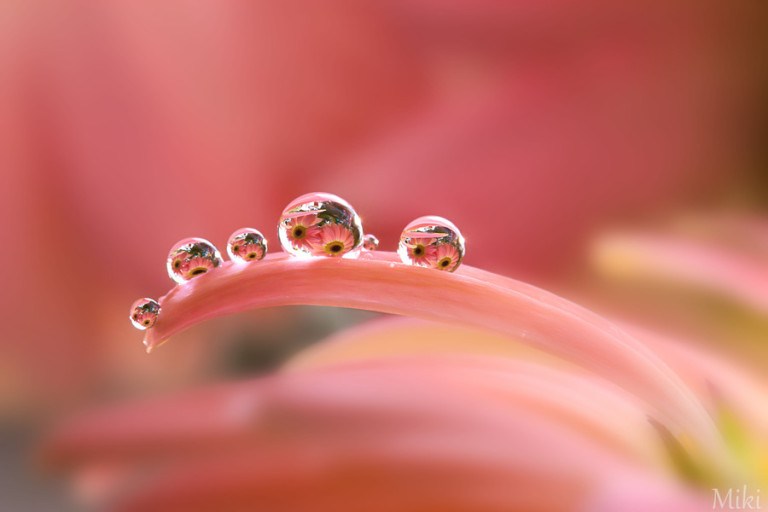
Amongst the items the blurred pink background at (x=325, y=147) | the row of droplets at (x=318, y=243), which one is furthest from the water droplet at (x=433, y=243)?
the blurred pink background at (x=325, y=147)

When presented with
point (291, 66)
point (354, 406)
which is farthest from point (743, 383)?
point (291, 66)

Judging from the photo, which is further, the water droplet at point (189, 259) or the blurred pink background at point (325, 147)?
the blurred pink background at point (325, 147)

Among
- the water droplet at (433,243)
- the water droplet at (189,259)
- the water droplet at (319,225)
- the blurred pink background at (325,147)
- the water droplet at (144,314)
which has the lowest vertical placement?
the water droplet at (144,314)

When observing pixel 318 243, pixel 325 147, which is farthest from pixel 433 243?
pixel 325 147

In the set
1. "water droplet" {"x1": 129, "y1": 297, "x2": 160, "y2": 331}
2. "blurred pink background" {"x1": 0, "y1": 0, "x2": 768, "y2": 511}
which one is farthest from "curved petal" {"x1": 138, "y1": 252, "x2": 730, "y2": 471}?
"blurred pink background" {"x1": 0, "y1": 0, "x2": 768, "y2": 511}

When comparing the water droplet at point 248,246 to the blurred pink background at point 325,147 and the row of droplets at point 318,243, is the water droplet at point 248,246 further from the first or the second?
the blurred pink background at point 325,147
